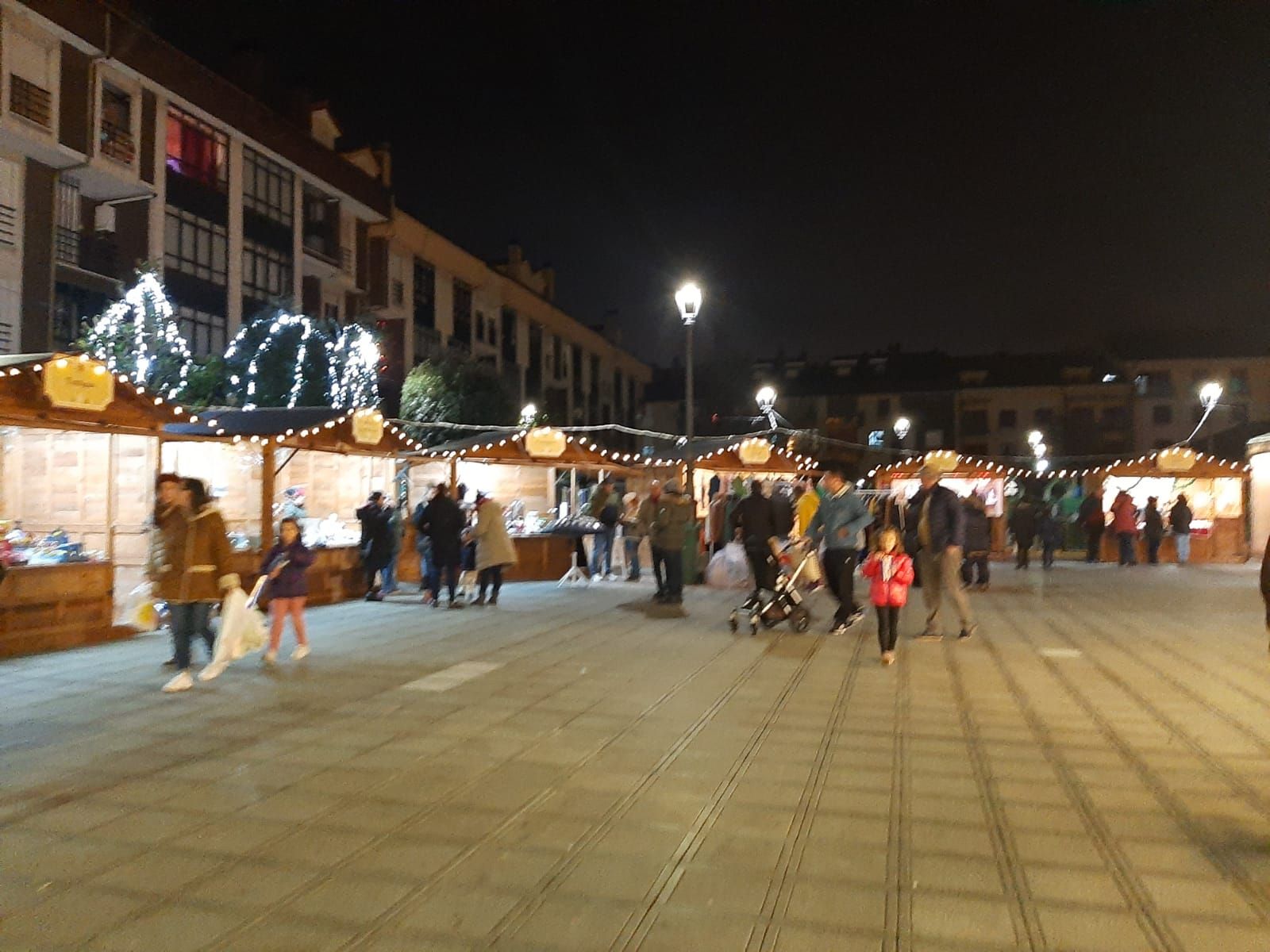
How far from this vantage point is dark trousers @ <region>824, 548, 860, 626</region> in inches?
417

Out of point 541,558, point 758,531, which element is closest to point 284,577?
point 758,531

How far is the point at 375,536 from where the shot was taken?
1395 centimetres

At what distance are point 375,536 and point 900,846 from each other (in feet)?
34.6

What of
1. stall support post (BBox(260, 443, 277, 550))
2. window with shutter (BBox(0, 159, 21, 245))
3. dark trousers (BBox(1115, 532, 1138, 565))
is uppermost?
window with shutter (BBox(0, 159, 21, 245))

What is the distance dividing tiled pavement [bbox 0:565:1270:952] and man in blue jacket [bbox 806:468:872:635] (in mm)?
1355

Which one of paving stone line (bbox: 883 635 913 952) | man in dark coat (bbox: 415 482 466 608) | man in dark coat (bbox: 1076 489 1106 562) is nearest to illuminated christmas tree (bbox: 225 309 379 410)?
man in dark coat (bbox: 415 482 466 608)

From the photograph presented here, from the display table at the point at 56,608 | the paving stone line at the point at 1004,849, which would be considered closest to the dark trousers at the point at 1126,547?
the paving stone line at the point at 1004,849

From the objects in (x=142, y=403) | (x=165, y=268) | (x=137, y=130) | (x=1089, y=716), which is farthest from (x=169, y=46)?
(x=1089, y=716)

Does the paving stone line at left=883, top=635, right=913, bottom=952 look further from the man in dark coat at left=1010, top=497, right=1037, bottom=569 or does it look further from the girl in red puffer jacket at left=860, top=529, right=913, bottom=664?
the man in dark coat at left=1010, top=497, right=1037, bottom=569

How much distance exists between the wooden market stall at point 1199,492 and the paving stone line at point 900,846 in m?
19.4

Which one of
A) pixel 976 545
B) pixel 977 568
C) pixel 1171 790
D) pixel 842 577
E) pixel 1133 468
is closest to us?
pixel 1171 790

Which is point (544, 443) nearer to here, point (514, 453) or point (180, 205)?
point (514, 453)

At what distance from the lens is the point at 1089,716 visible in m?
7.17

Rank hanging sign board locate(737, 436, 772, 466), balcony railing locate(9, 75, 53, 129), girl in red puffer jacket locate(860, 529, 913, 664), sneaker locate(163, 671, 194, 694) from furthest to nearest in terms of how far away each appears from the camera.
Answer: balcony railing locate(9, 75, 53, 129) < hanging sign board locate(737, 436, 772, 466) < girl in red puffer jacket locate(860, 529, 913, 664) < sneaker locate(163, 671, 194, 694)
